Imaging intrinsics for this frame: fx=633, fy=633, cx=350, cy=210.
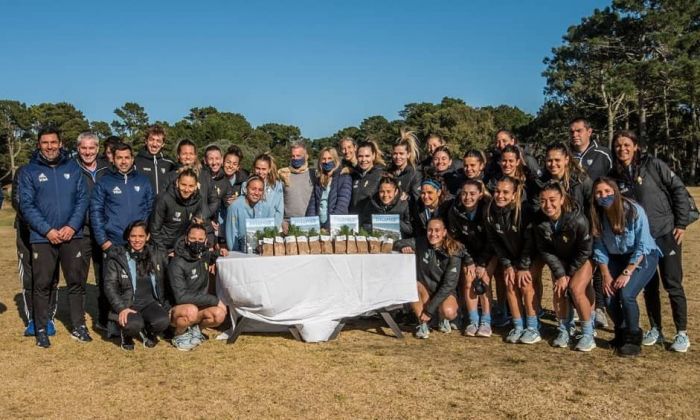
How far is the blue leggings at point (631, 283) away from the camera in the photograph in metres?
5.44

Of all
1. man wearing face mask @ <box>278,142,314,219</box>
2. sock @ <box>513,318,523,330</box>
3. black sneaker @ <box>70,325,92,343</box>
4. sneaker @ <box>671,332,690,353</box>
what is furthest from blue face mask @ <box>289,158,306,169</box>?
sneaker @ <box>671,332,690,353</box>

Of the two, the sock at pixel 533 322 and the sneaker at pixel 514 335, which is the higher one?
the sock at pixel 533 322

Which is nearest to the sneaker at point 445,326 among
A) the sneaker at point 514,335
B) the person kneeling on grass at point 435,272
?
the person kneeling on grass at point 435,272

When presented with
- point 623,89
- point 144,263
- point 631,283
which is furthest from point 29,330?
point 623,89

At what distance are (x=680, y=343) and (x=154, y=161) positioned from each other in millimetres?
Answer: 5604

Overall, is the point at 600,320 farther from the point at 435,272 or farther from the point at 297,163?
the point at 297,163

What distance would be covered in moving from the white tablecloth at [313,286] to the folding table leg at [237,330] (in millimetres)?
149

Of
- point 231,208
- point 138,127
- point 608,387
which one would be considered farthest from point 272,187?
point 138,127

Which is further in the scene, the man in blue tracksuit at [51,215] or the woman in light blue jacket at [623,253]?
the man in blue tracksuit at [51,215]

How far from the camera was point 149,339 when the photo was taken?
236 inches

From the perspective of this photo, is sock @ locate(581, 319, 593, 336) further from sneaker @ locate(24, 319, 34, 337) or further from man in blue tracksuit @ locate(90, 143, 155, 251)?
sneaker @ locate(24, 319, 34, 337)

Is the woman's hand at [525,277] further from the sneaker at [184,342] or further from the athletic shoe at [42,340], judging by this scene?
the athletic shoe at [42,340]

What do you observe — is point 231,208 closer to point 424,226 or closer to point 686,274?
point 424,226

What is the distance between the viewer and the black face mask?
19.3 ft
